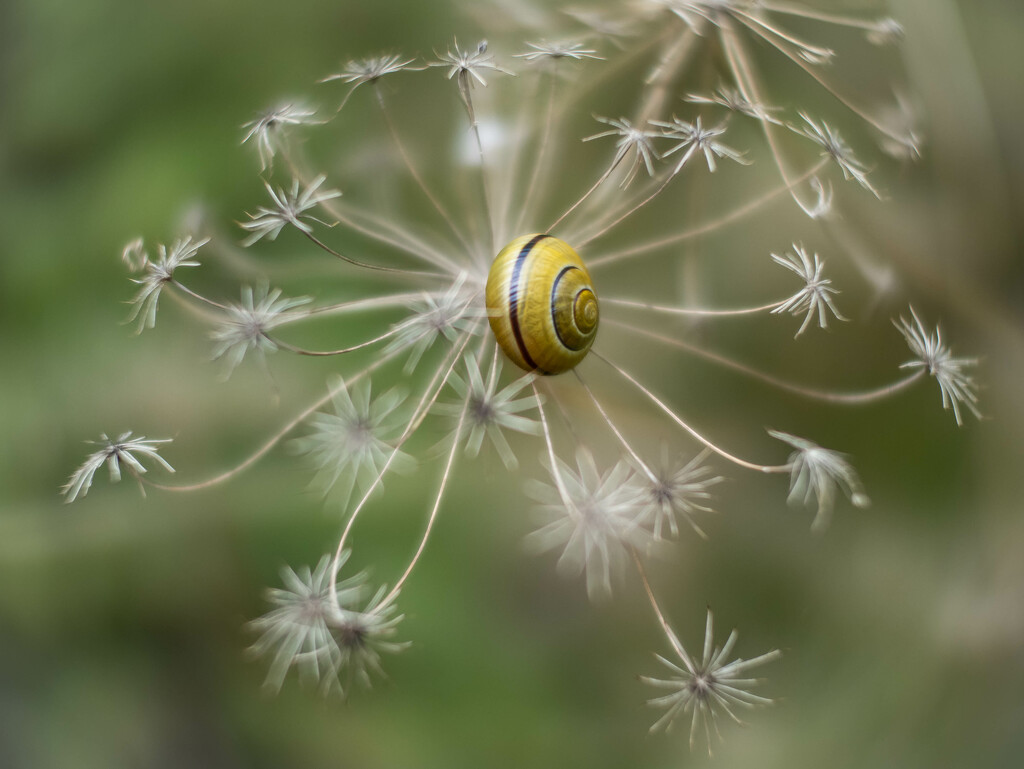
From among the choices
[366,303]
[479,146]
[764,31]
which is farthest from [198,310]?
[764,31]

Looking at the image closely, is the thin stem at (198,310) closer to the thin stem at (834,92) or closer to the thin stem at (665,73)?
the thin stem at (665,73)

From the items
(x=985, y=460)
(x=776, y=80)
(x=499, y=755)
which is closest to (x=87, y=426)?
(x=499, y=755)

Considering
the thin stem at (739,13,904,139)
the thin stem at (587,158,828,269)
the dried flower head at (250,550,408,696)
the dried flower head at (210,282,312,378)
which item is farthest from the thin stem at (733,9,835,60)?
the dried flower head at (250,550,408,696)

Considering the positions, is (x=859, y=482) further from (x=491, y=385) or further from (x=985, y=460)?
(x=491, y=385)

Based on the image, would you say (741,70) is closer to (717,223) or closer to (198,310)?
(717,223)

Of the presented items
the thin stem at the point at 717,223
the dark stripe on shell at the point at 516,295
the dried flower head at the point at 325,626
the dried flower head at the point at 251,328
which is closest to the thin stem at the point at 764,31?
the thin stem at the point at 717,223
